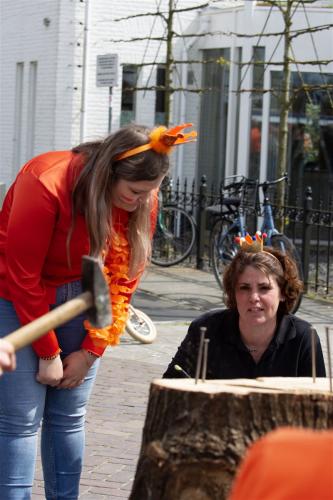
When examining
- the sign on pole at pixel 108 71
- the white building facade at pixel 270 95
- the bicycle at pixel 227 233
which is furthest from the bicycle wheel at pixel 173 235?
the white building facade at pixel 270 95

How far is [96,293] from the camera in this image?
2.67 metres

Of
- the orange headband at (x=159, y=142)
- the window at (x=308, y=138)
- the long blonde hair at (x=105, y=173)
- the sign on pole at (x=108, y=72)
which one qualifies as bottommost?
the long blonde hair at (x=105, y=173)

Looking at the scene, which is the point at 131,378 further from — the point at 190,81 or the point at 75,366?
the point at 190,81

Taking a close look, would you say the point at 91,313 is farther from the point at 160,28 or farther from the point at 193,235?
the point at 160,28

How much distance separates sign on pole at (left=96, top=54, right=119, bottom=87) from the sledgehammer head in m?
12.0

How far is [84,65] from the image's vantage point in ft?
60.1

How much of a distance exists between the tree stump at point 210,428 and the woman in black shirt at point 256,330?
123cm

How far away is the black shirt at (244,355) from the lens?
4.46m

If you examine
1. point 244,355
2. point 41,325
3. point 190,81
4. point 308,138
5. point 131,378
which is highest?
point 190,81

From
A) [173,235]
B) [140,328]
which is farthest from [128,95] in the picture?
[140,328]

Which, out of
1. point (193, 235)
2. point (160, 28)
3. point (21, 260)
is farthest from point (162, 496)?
point (160, 28)

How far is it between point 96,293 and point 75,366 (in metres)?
1.67

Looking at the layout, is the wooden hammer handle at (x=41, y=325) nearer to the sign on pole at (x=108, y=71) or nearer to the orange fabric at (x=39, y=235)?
the orange fabric at (x=39, y=235)

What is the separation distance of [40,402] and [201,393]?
130 cm
